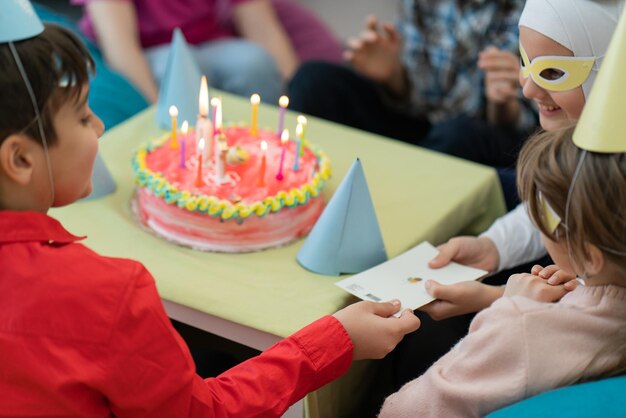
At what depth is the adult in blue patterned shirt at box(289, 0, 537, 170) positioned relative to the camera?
7.04 ft

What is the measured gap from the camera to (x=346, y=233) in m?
1.42

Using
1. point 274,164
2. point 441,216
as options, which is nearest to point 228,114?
point 274,164

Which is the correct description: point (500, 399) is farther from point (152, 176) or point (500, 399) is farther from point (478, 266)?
point (152, 176)

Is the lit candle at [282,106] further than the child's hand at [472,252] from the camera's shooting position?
Yes

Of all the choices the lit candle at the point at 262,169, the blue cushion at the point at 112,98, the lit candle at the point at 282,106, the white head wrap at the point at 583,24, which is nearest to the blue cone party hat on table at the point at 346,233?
the lit candle at the point at 262,169

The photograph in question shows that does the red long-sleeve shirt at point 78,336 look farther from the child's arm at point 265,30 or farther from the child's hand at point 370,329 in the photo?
the child's arm at point 265,30

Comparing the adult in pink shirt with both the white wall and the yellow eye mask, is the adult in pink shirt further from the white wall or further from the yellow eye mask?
the yellow eye mask

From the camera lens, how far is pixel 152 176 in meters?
1.52

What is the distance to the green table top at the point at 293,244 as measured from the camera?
135 cm

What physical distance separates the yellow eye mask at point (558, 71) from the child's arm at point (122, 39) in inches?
55.5

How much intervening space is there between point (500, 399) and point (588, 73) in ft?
1.86

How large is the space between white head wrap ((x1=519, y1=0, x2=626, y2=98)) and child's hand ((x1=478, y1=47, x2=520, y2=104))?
590mm

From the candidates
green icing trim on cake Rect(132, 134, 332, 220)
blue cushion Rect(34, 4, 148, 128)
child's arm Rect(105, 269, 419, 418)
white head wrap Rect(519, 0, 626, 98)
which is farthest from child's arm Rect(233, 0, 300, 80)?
child's arm Rect(105, 269, 419, 418)

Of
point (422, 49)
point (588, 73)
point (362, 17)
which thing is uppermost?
point (588, 73)
